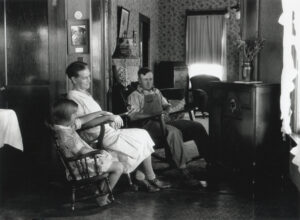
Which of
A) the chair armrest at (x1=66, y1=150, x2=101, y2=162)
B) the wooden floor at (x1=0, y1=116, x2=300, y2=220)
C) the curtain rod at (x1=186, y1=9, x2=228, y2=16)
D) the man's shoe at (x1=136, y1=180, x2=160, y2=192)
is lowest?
the wooden floor at (x1=0, y1=116, x2=300, y2=220)

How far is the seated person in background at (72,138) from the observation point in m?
3.39

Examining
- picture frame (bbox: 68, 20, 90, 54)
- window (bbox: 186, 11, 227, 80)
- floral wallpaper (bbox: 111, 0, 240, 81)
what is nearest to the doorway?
floral wallpaper (bbox: 111, 0, 240, 81)

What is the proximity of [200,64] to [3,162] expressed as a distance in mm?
7276

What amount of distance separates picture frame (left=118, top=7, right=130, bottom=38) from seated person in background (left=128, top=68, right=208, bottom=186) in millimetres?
2536

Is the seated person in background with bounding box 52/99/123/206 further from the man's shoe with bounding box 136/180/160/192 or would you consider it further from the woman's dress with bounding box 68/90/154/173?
the man's shoe with bounding box 136/180/160/192

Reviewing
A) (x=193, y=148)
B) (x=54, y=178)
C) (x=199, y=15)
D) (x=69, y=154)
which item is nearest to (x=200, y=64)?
(x=199, y=15)

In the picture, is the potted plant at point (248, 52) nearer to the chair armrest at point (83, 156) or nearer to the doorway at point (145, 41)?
the chair armrest at point (83, 156)

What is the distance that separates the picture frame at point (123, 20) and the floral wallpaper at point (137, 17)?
0.38ft

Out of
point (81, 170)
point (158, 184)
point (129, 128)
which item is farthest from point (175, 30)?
point (81, 170)

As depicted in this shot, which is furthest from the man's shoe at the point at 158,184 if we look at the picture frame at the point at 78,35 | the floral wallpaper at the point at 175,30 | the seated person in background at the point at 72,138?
the floral wallpaper at the point at 175,30

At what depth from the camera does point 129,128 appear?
4176 millimetres

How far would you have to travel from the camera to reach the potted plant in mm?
4340

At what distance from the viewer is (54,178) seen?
442 centimetres

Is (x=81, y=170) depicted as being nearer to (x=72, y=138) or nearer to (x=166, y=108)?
(x=72, y=138)
